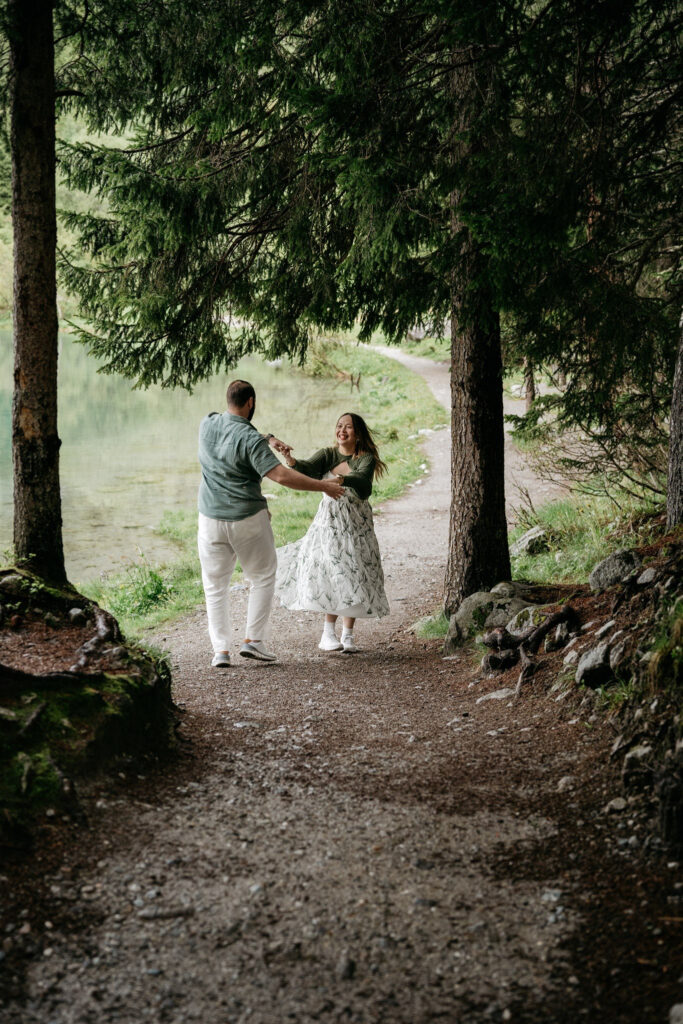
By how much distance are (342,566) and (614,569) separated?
2.26m

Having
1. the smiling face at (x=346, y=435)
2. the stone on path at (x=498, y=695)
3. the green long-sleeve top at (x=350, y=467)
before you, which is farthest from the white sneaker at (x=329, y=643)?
the stone on path at (x=498, y=695)

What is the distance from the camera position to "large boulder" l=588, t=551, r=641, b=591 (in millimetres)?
6426

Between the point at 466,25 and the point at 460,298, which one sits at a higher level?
the point at 466,25

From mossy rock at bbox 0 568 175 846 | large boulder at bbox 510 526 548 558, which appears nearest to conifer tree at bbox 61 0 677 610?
large boulder at bbox 510 526 548 558

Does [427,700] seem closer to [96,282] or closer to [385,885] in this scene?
[385,885]

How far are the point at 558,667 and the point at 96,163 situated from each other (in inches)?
205

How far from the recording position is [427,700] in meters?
6.28

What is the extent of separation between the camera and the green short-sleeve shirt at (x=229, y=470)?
6793 millimetres

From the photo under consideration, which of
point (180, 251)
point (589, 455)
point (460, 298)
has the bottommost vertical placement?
point (589, 455)

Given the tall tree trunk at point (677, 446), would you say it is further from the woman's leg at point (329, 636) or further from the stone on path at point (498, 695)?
the woman's leg at point (329, 636)

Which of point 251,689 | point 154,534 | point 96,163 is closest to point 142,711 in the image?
point 251,689

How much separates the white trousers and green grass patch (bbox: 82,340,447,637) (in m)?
2.08

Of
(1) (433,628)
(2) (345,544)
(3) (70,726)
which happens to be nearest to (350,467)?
(2) (345,544)

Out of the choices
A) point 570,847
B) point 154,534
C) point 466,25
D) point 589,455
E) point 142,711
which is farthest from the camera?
point 154,534
